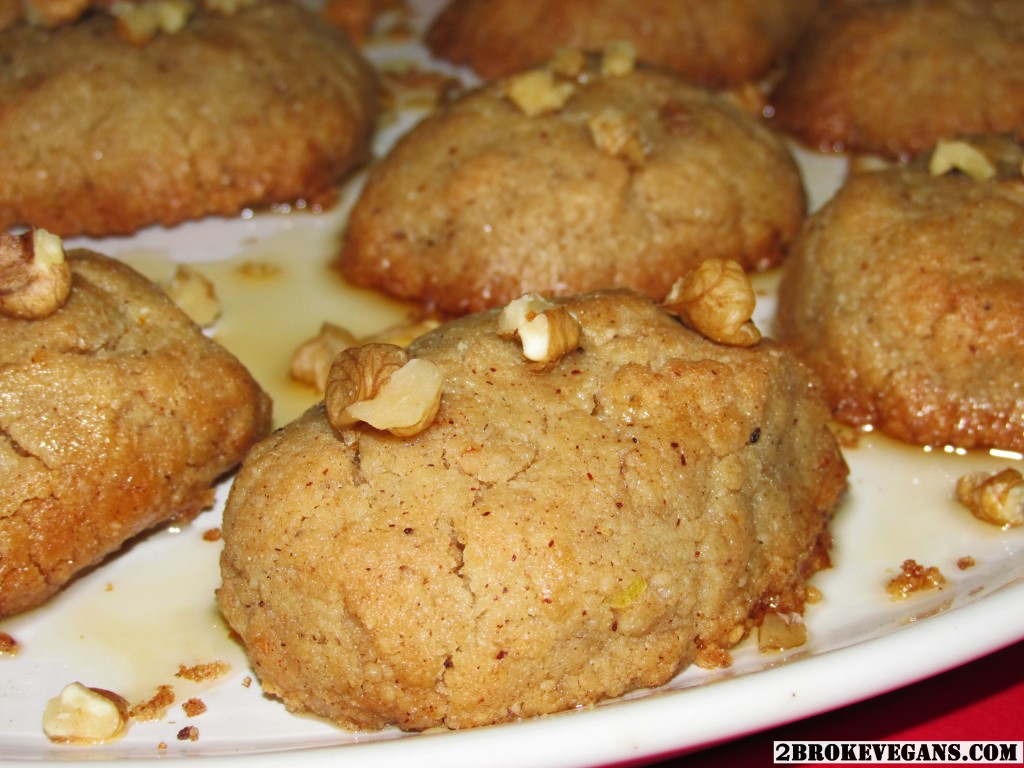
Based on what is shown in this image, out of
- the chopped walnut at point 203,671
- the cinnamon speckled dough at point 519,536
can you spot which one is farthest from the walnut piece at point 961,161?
the chopped walnut at point 203,671

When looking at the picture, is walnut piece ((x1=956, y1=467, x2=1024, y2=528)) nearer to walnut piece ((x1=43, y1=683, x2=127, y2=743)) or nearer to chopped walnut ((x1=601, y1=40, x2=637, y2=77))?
chopped walnut ((x1=601, y1=40, x2=637, y2=77))

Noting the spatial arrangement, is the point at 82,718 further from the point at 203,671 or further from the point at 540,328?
the point at 540,328

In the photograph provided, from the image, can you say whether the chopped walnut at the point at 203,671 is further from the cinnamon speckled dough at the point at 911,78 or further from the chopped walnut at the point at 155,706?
the cinnamon speckled dough at the point at 911,78

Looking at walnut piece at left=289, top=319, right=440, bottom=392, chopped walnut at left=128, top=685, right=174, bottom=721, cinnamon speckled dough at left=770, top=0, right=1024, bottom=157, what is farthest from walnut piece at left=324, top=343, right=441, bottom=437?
cinnamon speckled dough at left=770, top=0, right=1024, bottom=157

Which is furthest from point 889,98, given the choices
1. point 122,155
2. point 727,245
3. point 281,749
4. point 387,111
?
point 281,749

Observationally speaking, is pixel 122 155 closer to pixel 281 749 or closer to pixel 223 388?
pixel 223 388

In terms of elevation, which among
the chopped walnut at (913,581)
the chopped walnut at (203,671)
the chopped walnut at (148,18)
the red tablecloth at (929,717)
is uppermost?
the chopped walnut at (148,18)
